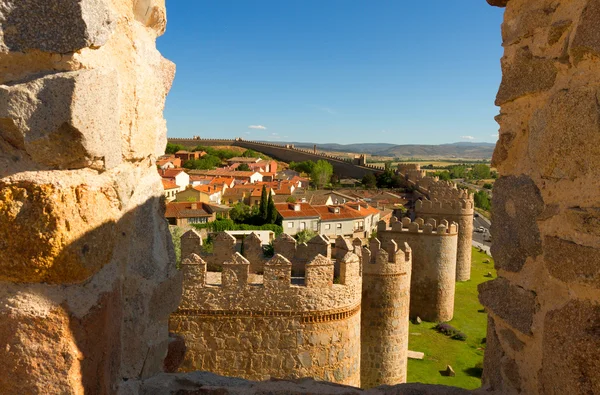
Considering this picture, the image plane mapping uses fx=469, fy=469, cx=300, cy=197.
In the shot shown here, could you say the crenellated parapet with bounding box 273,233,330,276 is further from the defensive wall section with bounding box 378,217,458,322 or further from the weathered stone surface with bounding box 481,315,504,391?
the defensive wall section with bounding box 378,217,458,322

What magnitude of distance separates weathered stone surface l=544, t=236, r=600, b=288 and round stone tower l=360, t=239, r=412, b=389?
8.46 m

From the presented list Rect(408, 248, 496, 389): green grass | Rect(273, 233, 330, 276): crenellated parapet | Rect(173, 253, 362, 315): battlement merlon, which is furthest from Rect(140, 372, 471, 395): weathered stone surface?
Rect(408, 248, 496, 389): green grass

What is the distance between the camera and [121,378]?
6.35ft

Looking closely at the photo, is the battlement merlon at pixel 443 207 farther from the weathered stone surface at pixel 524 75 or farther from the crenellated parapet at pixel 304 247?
the weathered stone surface at pixel 524 75

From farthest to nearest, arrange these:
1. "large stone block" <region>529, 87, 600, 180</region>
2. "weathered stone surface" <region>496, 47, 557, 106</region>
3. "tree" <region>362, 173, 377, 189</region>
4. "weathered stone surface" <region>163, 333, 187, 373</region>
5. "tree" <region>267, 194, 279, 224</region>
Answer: "tree" <region>362, 173, 377, 189</region> → "tree" <region>267, 194, 279, 224</region> → "weathered stone surface" <region>163, 333, 187, 373</region> → "weathered stone surface" <region>496, 47, 557, 106</region> → "large stone block" <region>529, 87, 600, 180</region>

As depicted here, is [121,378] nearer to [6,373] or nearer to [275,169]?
[6,373]

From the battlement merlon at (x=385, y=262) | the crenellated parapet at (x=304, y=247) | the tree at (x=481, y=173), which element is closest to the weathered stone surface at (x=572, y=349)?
the crenellated parapet at (x=304, y=247)

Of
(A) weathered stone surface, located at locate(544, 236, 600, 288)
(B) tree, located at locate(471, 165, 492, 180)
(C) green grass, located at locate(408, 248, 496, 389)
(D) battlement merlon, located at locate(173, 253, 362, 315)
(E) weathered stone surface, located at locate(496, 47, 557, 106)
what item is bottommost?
(C) green grass, located at locate(408, 248, 496, 389)

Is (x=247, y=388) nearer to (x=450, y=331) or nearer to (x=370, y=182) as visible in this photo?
(x=450, y=331)

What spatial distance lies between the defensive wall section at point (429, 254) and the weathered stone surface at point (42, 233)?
14.1 metres

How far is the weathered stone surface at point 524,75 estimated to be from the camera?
6.09ft

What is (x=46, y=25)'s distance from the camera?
1504 millimetres

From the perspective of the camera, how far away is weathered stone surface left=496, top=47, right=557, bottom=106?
6.09 feet

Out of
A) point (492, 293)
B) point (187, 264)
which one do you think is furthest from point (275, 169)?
point (492, 293)
